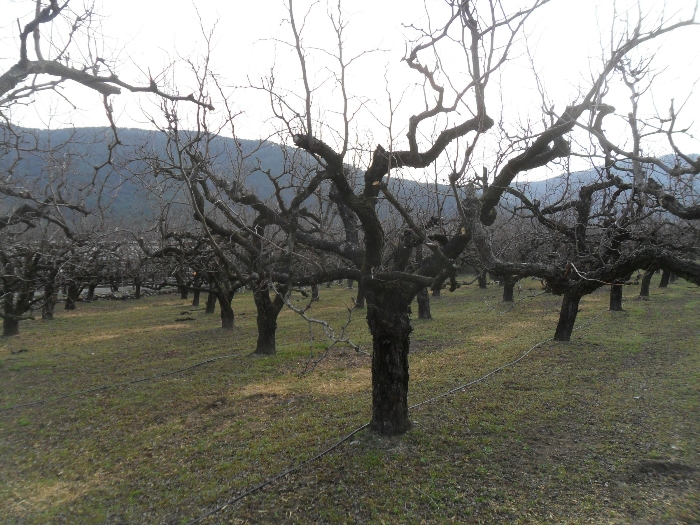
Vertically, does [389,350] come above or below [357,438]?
above

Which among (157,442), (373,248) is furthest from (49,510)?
(373,248)

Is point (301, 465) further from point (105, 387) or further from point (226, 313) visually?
point (226, 313)

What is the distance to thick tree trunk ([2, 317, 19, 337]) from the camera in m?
15.7

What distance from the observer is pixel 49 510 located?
4586 millimetres

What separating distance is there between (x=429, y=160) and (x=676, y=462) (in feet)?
13.2

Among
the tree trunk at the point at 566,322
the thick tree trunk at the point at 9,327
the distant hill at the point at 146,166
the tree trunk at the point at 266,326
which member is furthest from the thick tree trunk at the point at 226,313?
the tree trunk at the point at 566,322

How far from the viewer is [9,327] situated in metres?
15.8

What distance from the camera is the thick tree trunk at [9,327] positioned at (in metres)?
15.7

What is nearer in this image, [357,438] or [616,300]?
[357,438]

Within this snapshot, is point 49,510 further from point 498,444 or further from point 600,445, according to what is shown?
point 600,445

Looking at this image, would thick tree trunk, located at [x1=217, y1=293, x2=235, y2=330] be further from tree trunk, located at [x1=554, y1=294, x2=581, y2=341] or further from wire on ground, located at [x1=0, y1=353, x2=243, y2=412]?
tree trunk, located at [x1=554, y1=294, x2=581, y2=341]

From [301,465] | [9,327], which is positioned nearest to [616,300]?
[301,465]

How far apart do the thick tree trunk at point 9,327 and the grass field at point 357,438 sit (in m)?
4.70

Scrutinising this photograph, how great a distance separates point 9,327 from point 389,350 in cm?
1558
